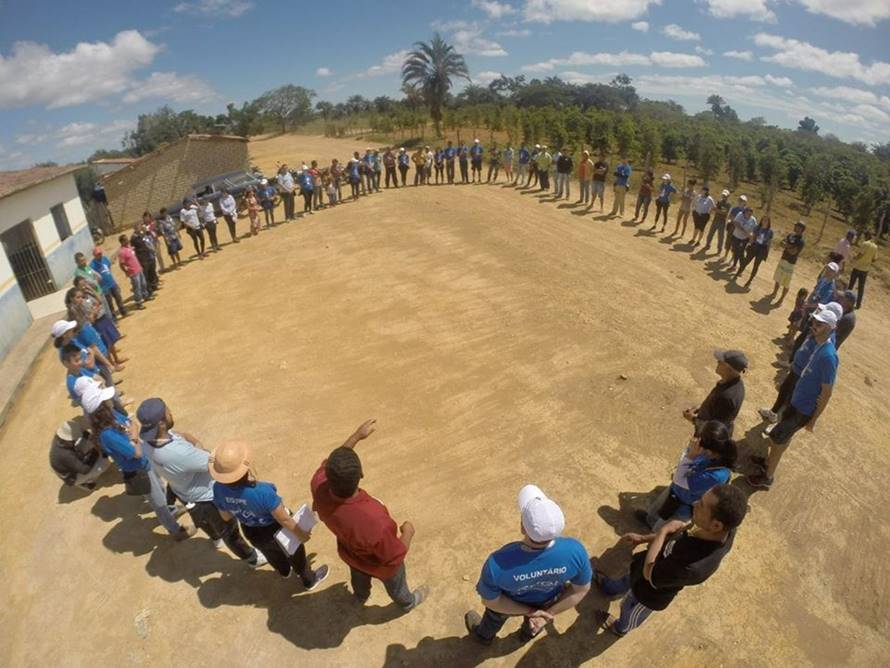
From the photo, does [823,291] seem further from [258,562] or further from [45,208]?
[45,208]

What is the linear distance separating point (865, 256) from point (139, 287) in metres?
15.8

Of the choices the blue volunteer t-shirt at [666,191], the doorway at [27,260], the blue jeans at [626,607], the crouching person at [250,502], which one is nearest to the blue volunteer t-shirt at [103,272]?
the doorway at [27,260]

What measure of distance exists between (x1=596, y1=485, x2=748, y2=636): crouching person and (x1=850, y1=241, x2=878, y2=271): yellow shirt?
33.4ft

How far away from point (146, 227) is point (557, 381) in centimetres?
1023

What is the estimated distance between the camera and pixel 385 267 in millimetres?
11492

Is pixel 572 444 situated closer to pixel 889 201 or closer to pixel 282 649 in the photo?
pixel 282 649

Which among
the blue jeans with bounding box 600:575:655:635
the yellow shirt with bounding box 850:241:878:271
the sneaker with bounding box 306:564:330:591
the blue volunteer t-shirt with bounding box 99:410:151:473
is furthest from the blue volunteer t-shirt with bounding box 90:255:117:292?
the yellow shirt with bounding box 850:241:878:271

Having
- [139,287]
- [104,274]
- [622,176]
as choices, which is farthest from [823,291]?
[139,287]

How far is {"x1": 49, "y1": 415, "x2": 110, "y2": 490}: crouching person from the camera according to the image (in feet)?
19.0

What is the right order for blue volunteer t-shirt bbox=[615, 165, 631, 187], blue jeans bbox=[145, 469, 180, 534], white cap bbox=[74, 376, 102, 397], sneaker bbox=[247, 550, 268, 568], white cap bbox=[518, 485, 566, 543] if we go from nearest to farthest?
white cap bbox=[518, 485, 566, 543]
sneaker bbox=[247, 550, 268, 568]
blue jeans bbox=[145, 469, 180, 534]
white cap bbox=[74, 376, 102, 397]
blue volunteer t-shirt bbox=[615, 165, 631, 187]

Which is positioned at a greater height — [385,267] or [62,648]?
[385,267]

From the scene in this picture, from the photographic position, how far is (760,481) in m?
5.81

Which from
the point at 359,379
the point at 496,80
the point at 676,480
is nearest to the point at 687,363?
the point at 676,480

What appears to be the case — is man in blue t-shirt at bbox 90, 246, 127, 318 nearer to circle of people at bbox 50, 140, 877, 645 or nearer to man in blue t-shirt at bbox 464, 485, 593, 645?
circle of people at bbox 50, 140, 877, 645
